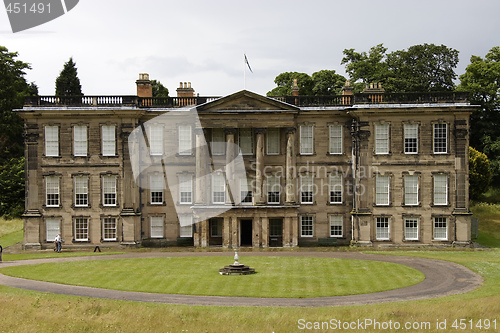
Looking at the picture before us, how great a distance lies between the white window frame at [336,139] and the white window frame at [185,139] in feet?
40.1

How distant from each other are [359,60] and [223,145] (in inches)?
1644

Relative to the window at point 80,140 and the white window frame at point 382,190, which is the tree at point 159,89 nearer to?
the window at point 80,140

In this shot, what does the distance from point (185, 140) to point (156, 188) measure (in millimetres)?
4965

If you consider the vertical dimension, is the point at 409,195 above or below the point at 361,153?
below

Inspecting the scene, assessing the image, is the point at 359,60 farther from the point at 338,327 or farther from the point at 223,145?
the point at 338,327

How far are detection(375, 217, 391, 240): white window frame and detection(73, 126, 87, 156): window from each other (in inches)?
1019

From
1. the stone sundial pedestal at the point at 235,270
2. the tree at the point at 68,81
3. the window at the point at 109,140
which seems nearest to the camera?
the stone sundial pedestal at the point at 235,270

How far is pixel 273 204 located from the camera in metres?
51.6

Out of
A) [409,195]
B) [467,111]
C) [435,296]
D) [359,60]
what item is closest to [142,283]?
[435,296]

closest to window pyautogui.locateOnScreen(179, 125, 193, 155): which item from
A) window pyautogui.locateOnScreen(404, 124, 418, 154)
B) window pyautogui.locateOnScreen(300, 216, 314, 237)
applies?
window pyautogui.locateOnScreen(300, 216, 314, 237)

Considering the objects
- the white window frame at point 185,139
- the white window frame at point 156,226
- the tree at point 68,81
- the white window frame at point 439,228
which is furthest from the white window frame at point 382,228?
the tree at point 68,81

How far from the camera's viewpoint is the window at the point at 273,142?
5209cm

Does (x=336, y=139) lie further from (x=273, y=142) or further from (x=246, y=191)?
(x=246, y=191)

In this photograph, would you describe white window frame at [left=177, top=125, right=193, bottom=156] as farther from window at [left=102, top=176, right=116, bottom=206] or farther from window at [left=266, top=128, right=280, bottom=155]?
window at [left=266, top=128, right=280, bottom=155]
